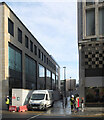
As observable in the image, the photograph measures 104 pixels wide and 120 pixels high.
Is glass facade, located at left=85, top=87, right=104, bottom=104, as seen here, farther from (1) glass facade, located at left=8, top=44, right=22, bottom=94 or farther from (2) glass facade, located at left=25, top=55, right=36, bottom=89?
(2) glass facade, located at left=25, top=55, right=36, bottom=89

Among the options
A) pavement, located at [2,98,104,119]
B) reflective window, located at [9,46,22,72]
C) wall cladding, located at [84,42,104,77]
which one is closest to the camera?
pavement, located at [2,98,104,119]

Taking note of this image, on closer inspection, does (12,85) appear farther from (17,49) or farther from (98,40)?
(98,40)

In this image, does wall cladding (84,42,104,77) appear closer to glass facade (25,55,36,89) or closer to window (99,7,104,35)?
window (99,7,104,35)

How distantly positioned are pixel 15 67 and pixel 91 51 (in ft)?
46.0

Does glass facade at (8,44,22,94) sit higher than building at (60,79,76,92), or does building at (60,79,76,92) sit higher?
glass facade at (8,44,22,94)

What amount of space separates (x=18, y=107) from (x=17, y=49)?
14.0m

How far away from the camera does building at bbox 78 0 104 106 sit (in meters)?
22.7

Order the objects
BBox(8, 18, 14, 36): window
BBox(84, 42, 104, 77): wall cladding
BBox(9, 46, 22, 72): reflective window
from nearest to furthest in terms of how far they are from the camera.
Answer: BBox(84, 42, 104, 77): wall cladding < BBox(8, 18, 14, 36): window < BBox(9, 46, 22, 72): reflective window

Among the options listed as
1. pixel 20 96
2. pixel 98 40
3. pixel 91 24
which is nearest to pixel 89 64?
pixel 98 40

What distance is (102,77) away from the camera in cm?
2277

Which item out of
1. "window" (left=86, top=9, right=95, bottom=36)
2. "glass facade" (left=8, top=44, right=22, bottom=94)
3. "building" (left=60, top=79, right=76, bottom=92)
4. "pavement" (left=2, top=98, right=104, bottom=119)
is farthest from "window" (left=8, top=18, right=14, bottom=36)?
"building" (left=60, top=79, right=76, bottom=92)

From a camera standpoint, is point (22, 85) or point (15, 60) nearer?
point (15, 60)

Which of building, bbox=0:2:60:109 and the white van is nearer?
the white van

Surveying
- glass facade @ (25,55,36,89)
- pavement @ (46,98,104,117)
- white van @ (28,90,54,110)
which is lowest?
pavement @ (46,98,104,117)
